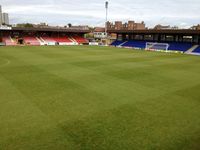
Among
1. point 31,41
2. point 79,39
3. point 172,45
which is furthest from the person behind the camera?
point 79,39

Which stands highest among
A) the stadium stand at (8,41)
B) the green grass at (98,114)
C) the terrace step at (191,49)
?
the stadium stand at (8,41)

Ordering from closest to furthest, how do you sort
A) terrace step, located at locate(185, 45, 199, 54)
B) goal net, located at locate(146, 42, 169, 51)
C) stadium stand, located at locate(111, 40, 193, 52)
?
terrace step, located at locate(185, 45, 199, 54) → stadium stand, located at locate(111, 40, 193, 52) → goal net, located at locate(146, 42, 169, 51)

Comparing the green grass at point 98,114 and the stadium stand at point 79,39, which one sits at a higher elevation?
the stadium stand at point 79,39


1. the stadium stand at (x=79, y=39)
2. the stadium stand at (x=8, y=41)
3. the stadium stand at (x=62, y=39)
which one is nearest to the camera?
the stadium stand at (x=8, y=41)

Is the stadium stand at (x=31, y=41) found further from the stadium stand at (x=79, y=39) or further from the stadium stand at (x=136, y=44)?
the stadium stand at (x=136, y=44)

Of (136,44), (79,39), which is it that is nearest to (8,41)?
(79,39)

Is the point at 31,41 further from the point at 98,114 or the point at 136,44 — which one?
the point at 98,114

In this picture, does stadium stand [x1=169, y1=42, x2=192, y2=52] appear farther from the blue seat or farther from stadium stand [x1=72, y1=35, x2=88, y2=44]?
stadium stand [x1=72, y1=35, x2=88, y2=44]

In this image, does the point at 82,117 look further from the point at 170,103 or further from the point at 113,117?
the point at 170,103

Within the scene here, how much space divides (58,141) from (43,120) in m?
2.21

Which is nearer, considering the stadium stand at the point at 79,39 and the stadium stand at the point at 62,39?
the stadium stand at the point at 62,39

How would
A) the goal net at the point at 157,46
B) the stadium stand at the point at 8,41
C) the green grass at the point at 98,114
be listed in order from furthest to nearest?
1. the stadium stand at the point at 8,41
2. the goal net at the point at 157,46
3. the green grass at the point at 98,114

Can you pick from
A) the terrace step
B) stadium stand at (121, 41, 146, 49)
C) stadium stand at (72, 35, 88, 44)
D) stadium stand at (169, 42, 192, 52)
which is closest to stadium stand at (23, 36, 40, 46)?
stadium stand at (72, 35, 88, 44)

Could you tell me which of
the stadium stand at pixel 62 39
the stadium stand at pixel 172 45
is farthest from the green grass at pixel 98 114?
the stadium stand at pixel 62 39
